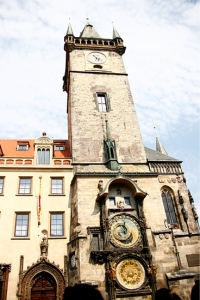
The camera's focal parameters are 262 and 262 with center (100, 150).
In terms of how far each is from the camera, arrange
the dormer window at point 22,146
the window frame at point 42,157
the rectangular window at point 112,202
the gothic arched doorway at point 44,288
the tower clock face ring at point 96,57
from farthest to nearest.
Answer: the tower clock face ring at point 96,57 → the dormer window at point 22,146 → the window frame at point 42,157 → the rectangular window at point 112,202 → the gothic arched doorway at point 44,288

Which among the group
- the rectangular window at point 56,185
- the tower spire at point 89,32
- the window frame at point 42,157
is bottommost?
the rectangular window at point 56,185

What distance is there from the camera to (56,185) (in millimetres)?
17750

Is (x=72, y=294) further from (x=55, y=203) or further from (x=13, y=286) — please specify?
(x=55, y=203)

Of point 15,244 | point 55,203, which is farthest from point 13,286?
point 55,203

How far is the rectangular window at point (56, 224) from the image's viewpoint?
1602 centimetres

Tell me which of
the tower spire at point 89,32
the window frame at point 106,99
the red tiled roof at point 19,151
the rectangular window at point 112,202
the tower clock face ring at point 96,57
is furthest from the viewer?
the tower spire at point 89,32

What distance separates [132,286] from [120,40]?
2252 cm

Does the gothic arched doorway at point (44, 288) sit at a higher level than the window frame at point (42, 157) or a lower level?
lower

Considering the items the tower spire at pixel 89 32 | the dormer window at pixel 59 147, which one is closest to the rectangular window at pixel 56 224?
the dormer window at pixel 59 147

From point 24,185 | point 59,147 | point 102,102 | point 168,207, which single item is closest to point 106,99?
point 102,102

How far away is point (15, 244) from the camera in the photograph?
1510cm

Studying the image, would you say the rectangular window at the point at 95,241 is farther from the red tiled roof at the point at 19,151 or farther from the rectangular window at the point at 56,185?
the red tiled roof at the point at 19,151

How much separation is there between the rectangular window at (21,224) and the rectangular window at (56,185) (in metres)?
2.32

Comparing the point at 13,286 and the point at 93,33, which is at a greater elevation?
the point at 93,33
